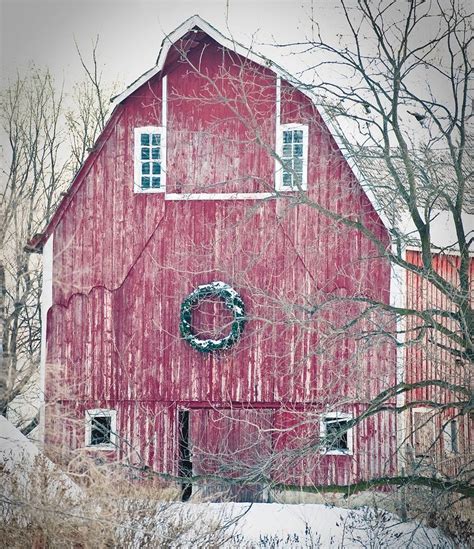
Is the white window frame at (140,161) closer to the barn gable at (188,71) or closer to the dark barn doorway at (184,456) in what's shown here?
the barn gable at (188,71)

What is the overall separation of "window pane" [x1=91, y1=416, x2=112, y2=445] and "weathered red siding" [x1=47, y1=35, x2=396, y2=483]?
3.6 inches

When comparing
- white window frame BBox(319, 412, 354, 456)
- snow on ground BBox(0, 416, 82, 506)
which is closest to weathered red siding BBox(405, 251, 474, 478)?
white window frame BBox(319, 412, 354, 456)

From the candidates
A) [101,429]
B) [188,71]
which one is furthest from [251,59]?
[101,429]

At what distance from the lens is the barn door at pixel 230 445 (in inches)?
306

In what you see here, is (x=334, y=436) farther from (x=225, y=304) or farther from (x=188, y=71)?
(x=188, y=71)

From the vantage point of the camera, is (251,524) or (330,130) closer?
(251,524)

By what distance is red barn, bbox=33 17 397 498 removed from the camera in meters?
7.83

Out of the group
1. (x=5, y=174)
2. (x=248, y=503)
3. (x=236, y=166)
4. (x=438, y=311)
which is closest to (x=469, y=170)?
(x=438, y=311)

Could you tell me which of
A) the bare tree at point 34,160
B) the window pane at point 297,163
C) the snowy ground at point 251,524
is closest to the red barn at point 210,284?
the window pane at point 297,163

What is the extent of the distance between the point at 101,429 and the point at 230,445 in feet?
2.99

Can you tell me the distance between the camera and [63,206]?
799 cm

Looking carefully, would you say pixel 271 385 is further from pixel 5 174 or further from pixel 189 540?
pixel 5 174

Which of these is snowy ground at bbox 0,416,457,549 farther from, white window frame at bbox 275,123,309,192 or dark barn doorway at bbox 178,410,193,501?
white window frame at bbox 275,123,309,192

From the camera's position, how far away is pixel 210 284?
26.0ft
